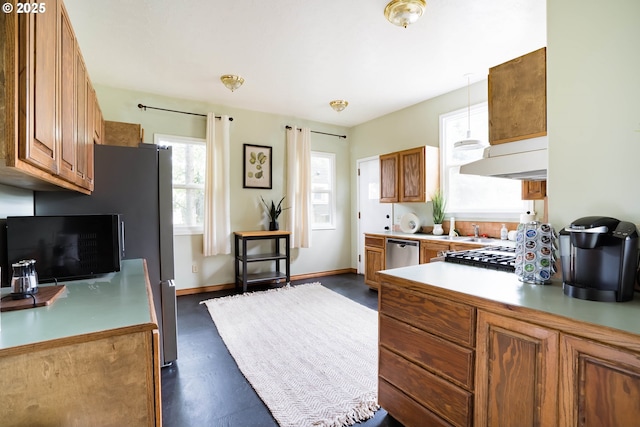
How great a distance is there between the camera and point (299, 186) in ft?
16.1

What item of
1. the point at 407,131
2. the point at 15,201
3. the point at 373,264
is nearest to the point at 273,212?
the point at 373,264

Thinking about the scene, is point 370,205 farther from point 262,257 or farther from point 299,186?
point 262,257

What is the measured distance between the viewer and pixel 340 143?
18.1ft

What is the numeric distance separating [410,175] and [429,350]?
300cm

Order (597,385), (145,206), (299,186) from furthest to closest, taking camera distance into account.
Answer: (299,186), (145,206), (597,385)

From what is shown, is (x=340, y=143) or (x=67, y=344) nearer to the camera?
(x=67, y=344)

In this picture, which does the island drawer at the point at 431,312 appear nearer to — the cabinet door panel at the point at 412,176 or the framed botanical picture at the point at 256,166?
the cabinet door panel at the point at 412,176

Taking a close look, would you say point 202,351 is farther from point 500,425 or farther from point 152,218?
point 500,425

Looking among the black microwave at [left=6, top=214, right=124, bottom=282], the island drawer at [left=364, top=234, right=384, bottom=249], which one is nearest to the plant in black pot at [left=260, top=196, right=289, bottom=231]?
the island drawer at [left=364, top=234, right=384, bottom=249]

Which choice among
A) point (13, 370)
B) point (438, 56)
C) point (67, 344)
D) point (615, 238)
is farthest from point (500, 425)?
point (438, 56)

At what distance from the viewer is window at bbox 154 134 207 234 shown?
4184 millimetres

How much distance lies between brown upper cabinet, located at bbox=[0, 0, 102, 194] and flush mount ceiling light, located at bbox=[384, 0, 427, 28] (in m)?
1.98

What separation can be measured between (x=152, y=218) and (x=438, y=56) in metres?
3.05

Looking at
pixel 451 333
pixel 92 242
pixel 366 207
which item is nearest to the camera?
pixel 451 333
